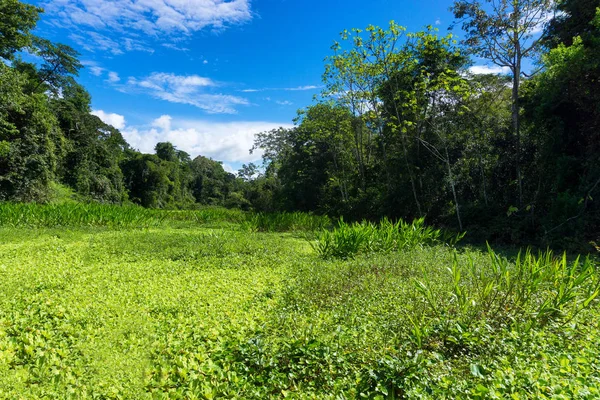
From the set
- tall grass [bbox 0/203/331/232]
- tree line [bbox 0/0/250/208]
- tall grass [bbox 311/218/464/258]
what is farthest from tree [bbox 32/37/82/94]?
tall grass [bbox 311/218/464/258]

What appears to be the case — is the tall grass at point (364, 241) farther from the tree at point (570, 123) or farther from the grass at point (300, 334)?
the tree at point (570, 123)

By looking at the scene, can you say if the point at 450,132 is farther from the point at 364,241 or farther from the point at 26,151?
the point at 26,151

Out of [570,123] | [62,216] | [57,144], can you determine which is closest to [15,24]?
[57,144]

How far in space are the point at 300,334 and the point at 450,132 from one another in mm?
9418

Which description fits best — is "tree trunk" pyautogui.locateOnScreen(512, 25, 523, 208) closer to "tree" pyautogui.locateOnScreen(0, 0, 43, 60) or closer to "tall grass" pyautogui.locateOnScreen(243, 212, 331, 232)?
"tall grass" pyautogui.locateOnScreen(243, 212, 331, 232)

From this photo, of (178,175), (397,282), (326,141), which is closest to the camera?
(397,282)

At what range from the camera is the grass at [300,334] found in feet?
6.53

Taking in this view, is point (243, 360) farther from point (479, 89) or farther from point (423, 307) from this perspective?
point (479, 89)

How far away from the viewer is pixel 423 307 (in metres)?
2.99

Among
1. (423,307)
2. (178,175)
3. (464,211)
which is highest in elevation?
(178,175)

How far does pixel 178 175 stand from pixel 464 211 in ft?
115

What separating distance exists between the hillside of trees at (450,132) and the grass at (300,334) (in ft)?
17.0

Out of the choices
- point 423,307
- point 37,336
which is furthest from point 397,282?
point 37,336

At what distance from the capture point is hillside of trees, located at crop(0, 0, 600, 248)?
7.40 metres
